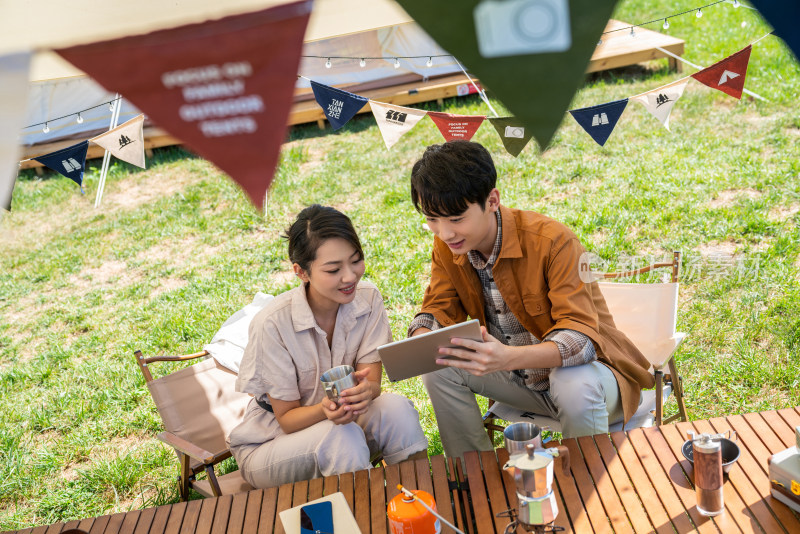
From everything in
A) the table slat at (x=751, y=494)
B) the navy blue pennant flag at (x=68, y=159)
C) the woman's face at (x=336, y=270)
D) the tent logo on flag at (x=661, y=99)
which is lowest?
the table slat at (x=751, y=494)

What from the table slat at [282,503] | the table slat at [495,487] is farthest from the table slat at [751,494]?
the table slat at [282,503]

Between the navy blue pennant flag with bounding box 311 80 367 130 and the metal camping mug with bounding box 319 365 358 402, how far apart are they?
1.45 meters

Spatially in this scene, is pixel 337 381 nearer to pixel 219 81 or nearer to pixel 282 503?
pixel 282 503

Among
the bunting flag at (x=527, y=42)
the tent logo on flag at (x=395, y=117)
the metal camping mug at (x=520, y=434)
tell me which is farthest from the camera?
the tent logo on flag at (x=395, y=117)

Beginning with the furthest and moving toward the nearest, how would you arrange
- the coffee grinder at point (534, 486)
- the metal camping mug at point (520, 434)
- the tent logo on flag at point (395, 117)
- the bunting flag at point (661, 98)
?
the tent logo on flag at point (395, 117), the bunting flag at point (661, 98), the metal camping mug at point (520, 434), the coffee grinder at point (534, 486)

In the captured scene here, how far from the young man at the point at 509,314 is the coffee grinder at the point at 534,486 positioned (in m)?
0.62

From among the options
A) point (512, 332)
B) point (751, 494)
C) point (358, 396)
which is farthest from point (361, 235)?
point (751, 494)

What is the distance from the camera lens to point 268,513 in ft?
6.63

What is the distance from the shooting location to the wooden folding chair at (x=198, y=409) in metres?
2.73

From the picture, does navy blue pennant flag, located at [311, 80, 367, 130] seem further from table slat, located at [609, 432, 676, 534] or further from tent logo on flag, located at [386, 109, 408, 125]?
table slat, located at [609, 432, 676, 534]

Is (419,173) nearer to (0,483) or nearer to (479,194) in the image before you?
(479,194)

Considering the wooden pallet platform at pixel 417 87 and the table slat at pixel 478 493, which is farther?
the wooden pallet platform at pixel 417 87

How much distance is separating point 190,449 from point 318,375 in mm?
527

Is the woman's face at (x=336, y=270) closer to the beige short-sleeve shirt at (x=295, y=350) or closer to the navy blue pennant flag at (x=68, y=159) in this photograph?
the beige short-sleeve shirt at (x=295, y=350)
